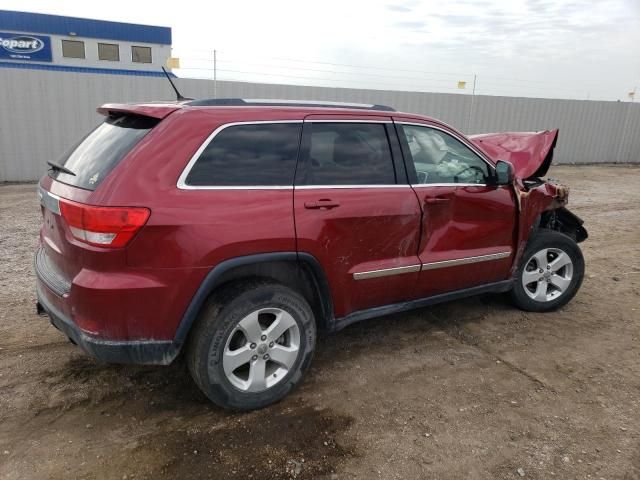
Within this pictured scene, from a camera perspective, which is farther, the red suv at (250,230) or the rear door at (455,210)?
the rear door at (455,210)

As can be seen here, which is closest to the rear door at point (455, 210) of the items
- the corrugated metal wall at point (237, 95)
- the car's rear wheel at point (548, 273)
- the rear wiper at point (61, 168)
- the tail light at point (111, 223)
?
the car's rear wheel at point (548, 273)

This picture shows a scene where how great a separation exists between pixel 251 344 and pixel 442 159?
1998 mm

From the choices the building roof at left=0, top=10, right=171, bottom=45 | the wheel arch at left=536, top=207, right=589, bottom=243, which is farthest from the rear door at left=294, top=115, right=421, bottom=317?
the building roof at left=0, top=10, right=171, bottom=45

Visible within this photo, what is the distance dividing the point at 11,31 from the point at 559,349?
79.6 feet

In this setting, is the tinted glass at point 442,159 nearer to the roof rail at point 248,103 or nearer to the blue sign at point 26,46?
the roof rail at point 248,103

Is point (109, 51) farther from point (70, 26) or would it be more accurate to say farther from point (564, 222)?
point (564, 222)

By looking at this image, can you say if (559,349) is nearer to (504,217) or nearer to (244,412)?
(504,217)

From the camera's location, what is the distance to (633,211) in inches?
369

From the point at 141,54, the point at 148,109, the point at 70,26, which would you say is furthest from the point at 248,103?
the point at 70,26

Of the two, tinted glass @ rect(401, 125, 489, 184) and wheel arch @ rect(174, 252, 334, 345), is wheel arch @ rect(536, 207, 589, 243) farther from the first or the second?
wheel arch @ rect(174, 252, 334, 345)

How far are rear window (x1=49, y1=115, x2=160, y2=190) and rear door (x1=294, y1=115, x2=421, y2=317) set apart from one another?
3.14 ft

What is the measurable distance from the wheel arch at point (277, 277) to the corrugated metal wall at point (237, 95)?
941 cm

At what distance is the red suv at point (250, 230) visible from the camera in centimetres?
262

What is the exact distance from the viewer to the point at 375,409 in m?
3.12
